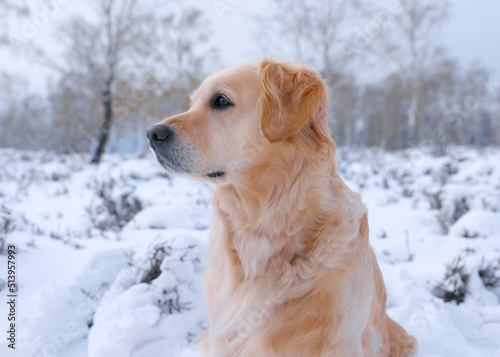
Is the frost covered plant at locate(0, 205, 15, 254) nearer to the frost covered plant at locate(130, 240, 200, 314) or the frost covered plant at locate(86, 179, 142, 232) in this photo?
the frost covered plant at locate(86, 179, 142, 232)

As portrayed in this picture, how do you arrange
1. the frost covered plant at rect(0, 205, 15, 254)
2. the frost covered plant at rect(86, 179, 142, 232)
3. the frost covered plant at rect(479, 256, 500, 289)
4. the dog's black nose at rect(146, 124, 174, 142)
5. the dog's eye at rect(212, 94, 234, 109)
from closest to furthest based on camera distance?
the dog's black nose at rect(146, 124, 174, 142) < the dog's eye at rect(212, 94, 234, 109) < the frost covered plant at rect(0, 205, 15, 254) < the frost covered plant at rect(479, 256, 500, 289) < the frost covered plant at rect(86, 179, 142, 232)

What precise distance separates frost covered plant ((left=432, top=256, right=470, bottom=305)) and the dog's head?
6.21ft

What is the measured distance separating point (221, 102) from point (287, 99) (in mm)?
347

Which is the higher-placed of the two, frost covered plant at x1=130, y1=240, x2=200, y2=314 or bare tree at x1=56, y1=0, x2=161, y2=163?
bare tree at x1=56, y1=0, x2=161, y2=163

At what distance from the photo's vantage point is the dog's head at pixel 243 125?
160cm

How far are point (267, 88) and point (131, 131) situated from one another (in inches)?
1316

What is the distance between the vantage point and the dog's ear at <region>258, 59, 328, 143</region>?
1.61 m

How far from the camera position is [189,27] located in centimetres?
1975

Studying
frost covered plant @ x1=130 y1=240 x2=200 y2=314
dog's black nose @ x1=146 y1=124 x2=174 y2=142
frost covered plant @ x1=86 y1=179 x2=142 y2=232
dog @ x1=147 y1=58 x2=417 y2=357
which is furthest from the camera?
frost covered plant @ x1=86 y1=179 x2=142 y2=232

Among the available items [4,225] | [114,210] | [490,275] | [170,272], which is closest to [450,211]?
[490,275]

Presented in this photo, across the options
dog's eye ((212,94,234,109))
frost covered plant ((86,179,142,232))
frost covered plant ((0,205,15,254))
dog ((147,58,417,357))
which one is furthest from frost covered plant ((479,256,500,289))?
frost covered plant ((0,205,15,254))

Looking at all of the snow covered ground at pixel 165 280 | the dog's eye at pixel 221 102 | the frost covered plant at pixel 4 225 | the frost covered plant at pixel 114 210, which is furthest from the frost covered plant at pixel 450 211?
the frost covered plant at pixel 4 225

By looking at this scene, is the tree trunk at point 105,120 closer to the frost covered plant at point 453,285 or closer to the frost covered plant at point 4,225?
the frost covered plant at point 4,225

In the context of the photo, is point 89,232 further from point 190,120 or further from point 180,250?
point 190,120
